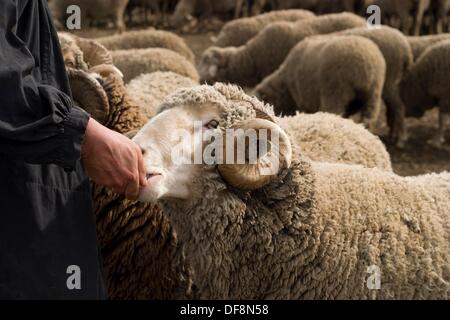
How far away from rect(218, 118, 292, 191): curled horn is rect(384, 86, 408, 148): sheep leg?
20.9ft

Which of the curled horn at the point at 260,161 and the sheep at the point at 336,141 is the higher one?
the curled horn at the point at 260,161

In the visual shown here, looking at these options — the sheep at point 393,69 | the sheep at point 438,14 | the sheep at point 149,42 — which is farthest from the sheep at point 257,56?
the sheep at point 438,14

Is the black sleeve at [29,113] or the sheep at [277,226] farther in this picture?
the sheep at [277,226]

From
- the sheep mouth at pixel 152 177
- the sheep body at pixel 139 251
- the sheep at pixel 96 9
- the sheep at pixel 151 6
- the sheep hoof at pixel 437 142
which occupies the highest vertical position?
the sheep mouth at pixel 152 177

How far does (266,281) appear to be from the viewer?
2459 mm

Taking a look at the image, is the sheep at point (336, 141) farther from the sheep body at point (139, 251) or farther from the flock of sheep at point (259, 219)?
the sheep body at point (139, 251)

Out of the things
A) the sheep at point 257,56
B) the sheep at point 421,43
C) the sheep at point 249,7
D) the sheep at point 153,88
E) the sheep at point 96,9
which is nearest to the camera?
the sheep at point 153,88

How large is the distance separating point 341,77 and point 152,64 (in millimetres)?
2127

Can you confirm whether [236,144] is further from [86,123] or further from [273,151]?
[86,123]

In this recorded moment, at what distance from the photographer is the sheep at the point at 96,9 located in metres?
14.6

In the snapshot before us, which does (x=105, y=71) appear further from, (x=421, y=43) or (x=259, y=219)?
(x=421, y=43)

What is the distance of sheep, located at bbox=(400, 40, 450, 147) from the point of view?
8133 millimetres
